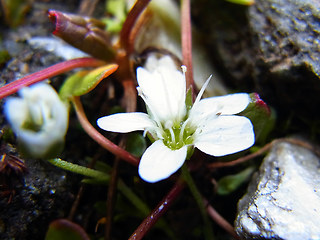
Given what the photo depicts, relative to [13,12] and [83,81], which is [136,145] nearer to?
[83,81]

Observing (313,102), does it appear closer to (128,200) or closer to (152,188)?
(152,188)

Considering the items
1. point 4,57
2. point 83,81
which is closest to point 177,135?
point 83,81

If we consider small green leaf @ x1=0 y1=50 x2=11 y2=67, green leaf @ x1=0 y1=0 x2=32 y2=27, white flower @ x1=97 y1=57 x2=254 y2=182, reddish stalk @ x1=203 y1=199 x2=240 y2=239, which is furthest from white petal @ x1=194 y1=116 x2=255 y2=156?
green leaf @ x1=0 y1=0 x2=32 y2=27

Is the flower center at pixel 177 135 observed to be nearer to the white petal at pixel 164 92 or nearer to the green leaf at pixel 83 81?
the white petal at pixel 164 92

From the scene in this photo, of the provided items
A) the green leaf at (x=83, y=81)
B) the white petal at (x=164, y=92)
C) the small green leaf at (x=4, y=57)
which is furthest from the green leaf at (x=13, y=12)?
the white petal at (x=164, y=92)

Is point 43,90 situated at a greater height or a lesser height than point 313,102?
greater

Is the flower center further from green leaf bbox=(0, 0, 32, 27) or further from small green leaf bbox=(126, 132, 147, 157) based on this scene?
green leaf bbox=(0, 0, 32, 27)

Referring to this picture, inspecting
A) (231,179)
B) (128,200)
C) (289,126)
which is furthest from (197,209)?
(289,126)
